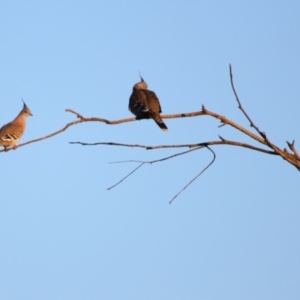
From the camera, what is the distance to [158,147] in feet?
8.96

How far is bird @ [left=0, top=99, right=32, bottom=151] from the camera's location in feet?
33.5

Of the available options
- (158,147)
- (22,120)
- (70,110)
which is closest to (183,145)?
(158,147)

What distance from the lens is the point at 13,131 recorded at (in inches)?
414

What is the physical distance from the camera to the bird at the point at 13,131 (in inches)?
402

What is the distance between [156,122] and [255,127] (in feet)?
18.6

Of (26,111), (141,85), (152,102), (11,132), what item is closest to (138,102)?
(152,102)

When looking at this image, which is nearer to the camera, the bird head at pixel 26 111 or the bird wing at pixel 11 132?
the bird wing at pixel 11 132

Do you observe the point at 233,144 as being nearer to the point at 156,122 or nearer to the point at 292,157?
the point at 292,157

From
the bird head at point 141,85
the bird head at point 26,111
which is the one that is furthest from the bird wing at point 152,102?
the bird head at point 26,111

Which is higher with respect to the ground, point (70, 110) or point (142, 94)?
point (142, 94)

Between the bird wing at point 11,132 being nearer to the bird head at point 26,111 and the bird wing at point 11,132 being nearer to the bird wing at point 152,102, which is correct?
the bird head at point 26,111

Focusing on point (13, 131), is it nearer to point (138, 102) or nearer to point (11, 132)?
point (11, 132)

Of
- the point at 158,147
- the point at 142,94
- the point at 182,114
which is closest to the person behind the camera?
the point at 158,147

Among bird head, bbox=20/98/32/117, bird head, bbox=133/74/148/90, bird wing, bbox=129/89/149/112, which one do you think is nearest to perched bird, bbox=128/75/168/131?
bird wing, bbox=129/89/149/112
